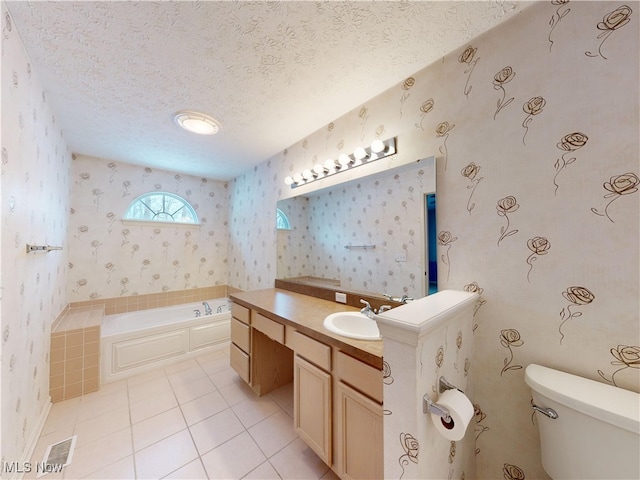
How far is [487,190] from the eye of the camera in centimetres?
115

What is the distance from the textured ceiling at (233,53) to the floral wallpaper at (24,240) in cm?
19

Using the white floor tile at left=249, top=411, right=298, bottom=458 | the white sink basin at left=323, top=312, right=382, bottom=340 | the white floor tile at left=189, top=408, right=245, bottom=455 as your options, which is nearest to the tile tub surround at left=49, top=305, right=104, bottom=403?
the white floor tile at left=189, top=408, right=245, bottom=455

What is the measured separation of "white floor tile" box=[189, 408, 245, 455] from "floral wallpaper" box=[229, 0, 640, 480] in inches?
52.7

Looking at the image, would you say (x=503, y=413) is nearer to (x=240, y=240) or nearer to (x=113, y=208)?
(x=240, y=240)

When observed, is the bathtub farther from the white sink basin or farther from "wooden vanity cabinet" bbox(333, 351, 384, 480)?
"wooden vanity cabinet" bbox(333, 351, 384, 480)

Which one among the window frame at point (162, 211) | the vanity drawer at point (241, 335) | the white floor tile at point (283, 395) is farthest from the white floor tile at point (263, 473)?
the window frame at point (162, 211)

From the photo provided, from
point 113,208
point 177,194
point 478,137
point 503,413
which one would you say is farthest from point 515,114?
point 113,208

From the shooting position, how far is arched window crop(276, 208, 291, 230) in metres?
2.42

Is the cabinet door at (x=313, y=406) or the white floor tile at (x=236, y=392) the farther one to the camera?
the white floor tile at (x=236, y=392)

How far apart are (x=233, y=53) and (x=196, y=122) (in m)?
0.86

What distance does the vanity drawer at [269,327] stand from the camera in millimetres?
1549

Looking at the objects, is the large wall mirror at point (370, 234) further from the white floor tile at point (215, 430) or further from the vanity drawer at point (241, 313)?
the white floor tile at point (215, 430)

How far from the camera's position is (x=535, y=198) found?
1013 mm

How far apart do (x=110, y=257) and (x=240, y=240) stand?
5.05 ft
